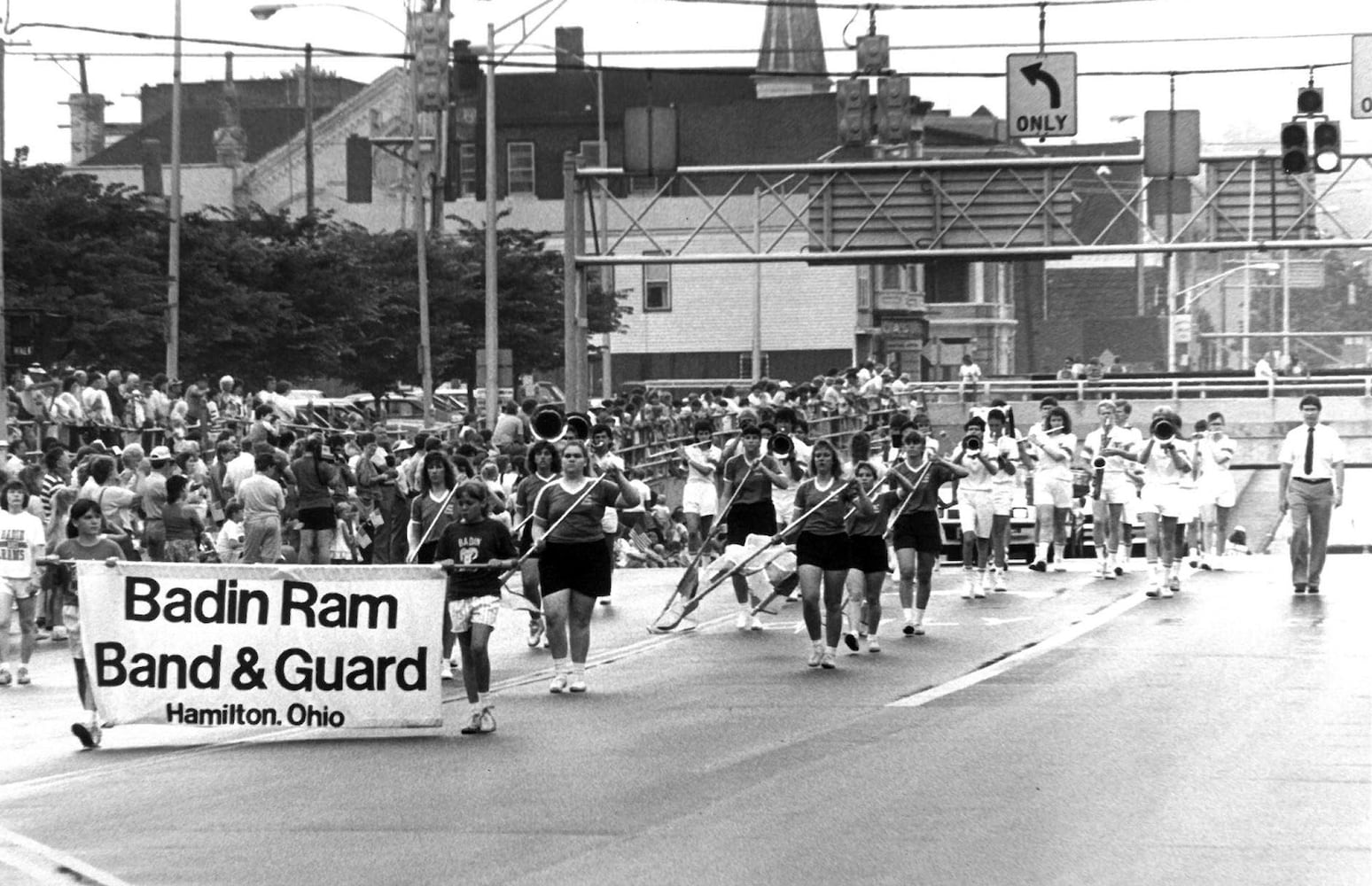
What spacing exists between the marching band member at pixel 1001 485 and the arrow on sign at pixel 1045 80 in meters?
8.37

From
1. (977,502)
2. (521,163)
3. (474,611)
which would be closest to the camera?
(474,611)

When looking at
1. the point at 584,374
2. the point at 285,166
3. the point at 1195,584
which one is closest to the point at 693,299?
the point at 285,166

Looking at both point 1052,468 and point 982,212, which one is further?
point 982,212

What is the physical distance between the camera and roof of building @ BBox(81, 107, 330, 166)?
305 ft

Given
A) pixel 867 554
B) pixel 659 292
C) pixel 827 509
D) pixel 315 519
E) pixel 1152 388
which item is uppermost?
pixel 659 292

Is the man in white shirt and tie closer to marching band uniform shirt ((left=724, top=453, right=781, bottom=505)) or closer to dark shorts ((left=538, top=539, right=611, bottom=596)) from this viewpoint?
marching band uniform shirt ((left=724, top=453, right=781, bottom=505))

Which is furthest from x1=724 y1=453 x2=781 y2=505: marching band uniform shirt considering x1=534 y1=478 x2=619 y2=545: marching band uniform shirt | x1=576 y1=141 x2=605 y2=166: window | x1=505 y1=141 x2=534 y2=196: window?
x1=505 y1=141 x2=534 y2=196: window

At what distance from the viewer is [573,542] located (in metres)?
15.5

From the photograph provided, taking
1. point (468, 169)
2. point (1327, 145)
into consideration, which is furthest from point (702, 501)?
point (468, 169)

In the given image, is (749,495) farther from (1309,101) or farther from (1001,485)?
(1309,101)

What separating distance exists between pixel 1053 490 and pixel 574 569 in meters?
11.1

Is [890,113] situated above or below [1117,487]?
above

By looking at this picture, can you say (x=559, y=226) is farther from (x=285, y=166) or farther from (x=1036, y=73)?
(x=1036, y=73)

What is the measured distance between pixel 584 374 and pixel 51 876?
96.4 ft
